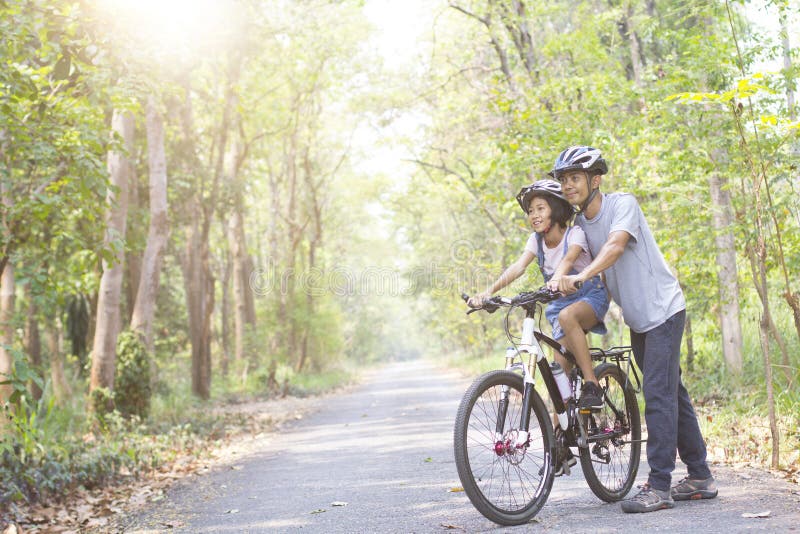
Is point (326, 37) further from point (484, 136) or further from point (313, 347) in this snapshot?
point (313, 347)

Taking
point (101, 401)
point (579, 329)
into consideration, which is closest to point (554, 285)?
point (579, 329)

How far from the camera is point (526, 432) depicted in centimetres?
479

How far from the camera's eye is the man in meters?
4.82

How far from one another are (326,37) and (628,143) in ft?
55.0

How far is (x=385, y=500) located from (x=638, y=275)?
2693mm

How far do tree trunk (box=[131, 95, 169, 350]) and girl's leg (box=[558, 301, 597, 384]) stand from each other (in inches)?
420

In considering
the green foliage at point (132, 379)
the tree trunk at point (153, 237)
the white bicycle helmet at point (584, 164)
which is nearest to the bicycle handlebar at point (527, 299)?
the white bicycle helmet at point (584, 164)

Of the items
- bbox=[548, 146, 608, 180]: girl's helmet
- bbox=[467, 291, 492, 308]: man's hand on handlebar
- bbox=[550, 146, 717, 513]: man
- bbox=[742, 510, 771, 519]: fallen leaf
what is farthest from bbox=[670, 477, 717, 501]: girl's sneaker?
bbox=[548, 146, 608, 180]: girl's helmet

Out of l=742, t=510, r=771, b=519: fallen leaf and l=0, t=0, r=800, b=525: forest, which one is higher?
l=0, t=0, r=800, b=525: forest

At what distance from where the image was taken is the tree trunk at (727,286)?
10281mm

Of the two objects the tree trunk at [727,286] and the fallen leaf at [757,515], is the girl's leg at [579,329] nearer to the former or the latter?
the fallen leaf at [757,515]

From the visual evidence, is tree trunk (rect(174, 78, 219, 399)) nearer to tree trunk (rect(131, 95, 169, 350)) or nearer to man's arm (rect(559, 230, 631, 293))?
tree trunk (rect(131, 95, 169, 350))

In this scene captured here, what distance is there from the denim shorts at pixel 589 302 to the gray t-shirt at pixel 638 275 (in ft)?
0.46

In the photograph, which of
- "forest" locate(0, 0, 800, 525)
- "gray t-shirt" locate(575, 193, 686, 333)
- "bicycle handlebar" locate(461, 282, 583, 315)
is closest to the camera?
"bicycle handlebar" locate(461, 282, 583, 315)
